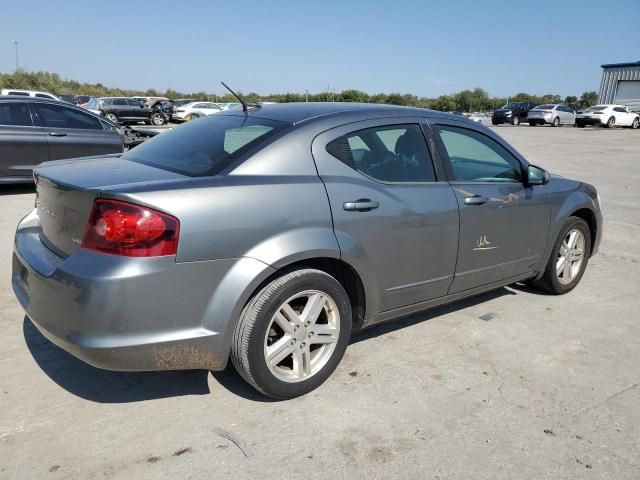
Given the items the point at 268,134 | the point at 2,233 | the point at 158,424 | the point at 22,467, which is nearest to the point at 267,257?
the point at 268,134

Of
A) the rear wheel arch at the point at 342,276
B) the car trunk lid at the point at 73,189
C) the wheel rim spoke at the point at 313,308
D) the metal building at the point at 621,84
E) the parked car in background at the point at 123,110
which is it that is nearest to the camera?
the car trunk lid at the point at 73,189

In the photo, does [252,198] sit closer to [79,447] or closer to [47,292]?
[47,292]

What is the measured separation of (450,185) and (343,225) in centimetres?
99

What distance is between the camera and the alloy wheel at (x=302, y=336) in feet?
9.37

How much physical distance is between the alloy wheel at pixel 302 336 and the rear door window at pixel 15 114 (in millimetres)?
7224

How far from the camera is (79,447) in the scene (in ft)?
8.23

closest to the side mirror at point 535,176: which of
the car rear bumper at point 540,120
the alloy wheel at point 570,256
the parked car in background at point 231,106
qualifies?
the alloy wheel at point 570,256

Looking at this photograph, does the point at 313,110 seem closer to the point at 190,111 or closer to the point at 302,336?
the point at 302,336

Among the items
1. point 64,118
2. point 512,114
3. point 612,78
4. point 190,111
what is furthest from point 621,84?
point 64,118

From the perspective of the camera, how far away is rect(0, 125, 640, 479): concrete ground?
2.43m

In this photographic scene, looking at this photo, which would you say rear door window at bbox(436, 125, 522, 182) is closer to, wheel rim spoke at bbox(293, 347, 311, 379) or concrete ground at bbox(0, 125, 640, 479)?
concrete ground at bbox(0, 125, 640, 479)

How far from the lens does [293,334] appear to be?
2.90 metres

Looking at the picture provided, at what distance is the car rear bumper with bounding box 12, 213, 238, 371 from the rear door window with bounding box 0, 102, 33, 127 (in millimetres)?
6691

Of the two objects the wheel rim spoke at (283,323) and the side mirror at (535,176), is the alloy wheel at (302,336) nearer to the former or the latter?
the wheel rim spoke at (283,323)
